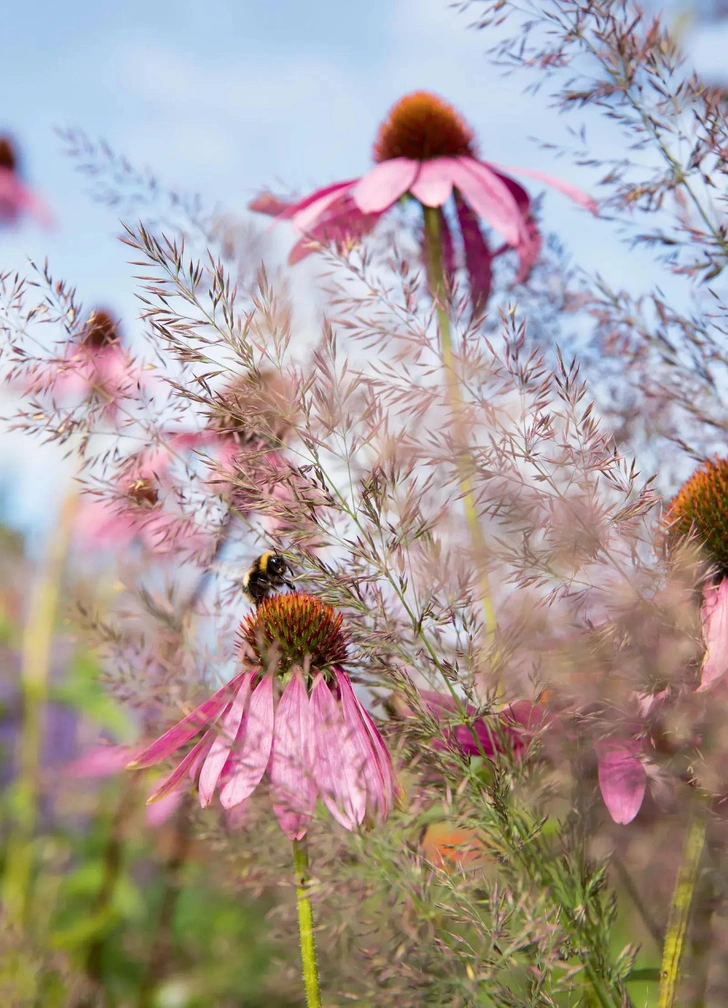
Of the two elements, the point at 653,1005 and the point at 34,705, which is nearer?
the point at 653,1005

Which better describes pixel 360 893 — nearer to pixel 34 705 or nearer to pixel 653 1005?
pixel 653 1005

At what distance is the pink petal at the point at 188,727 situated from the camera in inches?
19.9

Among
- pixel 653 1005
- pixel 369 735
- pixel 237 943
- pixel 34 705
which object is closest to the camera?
pixel 369 735

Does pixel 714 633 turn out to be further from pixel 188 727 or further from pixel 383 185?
pixel 383 185

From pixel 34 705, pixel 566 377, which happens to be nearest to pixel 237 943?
pixel 34 705

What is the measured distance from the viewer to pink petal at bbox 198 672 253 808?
0.49m

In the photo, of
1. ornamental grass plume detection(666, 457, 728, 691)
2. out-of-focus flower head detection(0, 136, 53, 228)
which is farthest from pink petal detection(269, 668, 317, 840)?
out-of-focus flower head detection(0, 136, 53, 228)

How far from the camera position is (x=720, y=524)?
62cm

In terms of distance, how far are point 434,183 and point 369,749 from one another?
2.17 ft

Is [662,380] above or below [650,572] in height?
above

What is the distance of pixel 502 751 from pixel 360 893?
0.11m

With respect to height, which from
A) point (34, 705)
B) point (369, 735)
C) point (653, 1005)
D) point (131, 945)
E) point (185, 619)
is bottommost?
point (653, 1005)

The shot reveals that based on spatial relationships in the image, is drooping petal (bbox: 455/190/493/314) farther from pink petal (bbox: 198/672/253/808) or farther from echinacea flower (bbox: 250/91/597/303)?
pink petal (bbox: 198/672/253/808)

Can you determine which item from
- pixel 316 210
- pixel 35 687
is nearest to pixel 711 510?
pixel 316 210
